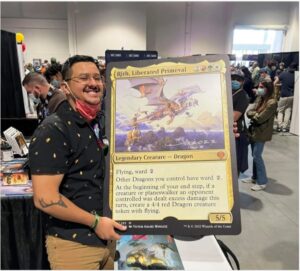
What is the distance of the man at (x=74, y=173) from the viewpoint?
93 cm

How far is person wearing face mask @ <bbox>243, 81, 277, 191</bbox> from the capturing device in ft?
11.2

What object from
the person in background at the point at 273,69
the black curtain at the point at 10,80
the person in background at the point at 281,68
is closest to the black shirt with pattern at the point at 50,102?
the black curtain at the point at 10,80

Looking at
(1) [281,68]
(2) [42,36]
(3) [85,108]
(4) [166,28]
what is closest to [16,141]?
(3) [85,108]

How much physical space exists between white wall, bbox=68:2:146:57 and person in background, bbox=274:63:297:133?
5.49m

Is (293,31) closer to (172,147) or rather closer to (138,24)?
(138,24)

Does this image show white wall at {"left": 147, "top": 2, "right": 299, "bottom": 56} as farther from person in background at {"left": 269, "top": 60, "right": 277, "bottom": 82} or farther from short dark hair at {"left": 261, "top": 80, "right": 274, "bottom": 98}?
short dark hair at {"left": 261, "top": 80, "right": 274, "bottom": 98}

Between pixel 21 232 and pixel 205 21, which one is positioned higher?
pixel 205 21

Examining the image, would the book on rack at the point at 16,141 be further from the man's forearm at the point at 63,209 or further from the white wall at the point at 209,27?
the white wall at the point at 209,27

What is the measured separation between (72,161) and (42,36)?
11.4 metres

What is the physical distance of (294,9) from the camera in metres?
10.2

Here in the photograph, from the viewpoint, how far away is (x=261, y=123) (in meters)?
3.45

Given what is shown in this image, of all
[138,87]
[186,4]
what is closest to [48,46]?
[186,4]

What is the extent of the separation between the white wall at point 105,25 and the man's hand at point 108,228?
→ 9914mm

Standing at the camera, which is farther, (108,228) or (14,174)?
(14,174)
